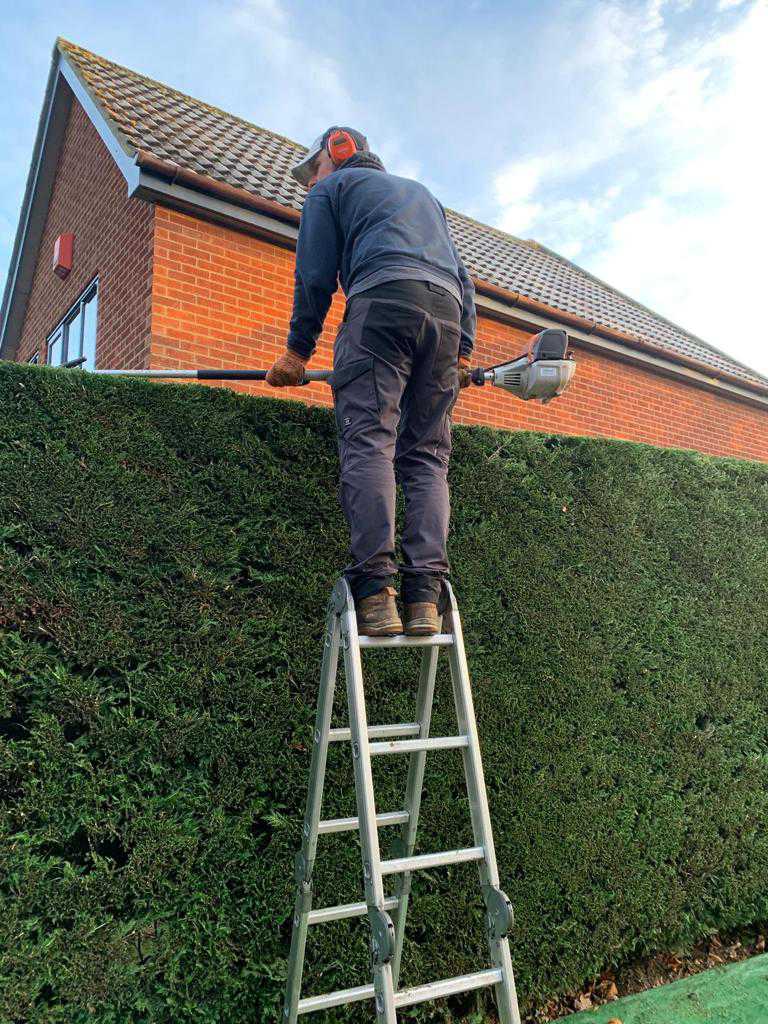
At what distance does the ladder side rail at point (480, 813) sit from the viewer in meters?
1.84

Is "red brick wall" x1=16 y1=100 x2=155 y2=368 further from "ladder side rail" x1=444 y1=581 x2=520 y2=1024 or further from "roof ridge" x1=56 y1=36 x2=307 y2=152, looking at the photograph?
"ladder side rail" x1=444 y1=581 x2=520 y2=1024

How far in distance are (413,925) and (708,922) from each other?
1.72 m

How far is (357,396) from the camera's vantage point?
85.3 inches

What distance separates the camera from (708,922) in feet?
11.0

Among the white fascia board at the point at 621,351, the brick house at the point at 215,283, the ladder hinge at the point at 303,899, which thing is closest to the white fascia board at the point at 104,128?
the brick house at the point at 215,283

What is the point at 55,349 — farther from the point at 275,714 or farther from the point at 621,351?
the point at 275,714

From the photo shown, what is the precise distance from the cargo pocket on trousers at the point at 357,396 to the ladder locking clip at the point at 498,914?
1.36m

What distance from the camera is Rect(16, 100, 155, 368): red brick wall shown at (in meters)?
6.43

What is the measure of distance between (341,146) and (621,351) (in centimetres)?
776

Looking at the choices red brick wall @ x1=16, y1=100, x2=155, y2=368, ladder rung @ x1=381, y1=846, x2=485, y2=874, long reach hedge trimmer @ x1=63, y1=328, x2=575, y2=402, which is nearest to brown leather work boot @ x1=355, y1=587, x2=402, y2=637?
ladder rung @ x1=381, y1=846, x2=485, y2=874

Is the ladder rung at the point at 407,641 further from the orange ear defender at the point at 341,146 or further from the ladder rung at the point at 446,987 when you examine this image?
the orange ear defender at the point at 341,146

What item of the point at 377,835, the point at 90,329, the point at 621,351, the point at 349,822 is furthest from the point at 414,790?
the point at 621,351

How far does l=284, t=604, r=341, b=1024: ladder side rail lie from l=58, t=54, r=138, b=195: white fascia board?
5433 mm

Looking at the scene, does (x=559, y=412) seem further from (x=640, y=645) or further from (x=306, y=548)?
(x=306, y=548)
